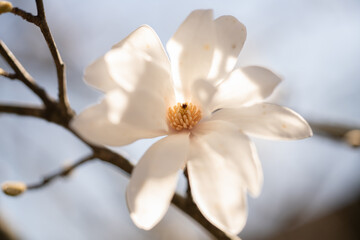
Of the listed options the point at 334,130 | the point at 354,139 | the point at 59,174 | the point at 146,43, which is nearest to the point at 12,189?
the point at 59,174

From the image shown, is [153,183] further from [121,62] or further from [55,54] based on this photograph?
[55,54]

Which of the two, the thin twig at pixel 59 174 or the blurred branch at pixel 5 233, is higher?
the thin twig at pixel 59 174

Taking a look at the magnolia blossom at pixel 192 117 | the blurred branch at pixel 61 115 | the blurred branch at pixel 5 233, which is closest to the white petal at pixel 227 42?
the magnolia blossom at pixel 192 117

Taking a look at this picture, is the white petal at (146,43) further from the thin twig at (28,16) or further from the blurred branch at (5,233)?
the blurred branch at (5,233)

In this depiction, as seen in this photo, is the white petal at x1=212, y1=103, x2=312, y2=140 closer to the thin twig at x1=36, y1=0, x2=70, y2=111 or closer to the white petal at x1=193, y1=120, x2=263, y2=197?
the white petal at x1=193, y1=120, x2=263, y2=197

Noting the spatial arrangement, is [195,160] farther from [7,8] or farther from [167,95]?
[7,8]

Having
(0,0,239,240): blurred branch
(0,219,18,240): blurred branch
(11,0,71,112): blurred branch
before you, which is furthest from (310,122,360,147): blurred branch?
(0,219,18,240): blurred branch
